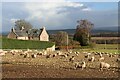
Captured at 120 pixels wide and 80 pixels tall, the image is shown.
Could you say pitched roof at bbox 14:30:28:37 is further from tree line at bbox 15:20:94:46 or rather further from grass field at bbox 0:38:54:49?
grass field at bbox 0:38:54:49

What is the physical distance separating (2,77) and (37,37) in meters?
68.9

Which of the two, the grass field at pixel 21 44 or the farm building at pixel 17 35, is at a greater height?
the farm building at pixel 17 35

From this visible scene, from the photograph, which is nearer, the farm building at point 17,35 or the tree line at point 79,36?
the tree line at point 79,36

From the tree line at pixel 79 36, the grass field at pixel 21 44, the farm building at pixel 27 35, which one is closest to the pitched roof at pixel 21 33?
the farm building at pixel 27 35

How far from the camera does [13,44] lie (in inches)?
2069

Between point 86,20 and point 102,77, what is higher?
point 86,20

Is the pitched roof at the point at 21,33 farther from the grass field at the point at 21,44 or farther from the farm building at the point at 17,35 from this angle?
the grass field at the point at 21,44

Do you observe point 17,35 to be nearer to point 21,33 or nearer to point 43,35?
point 21,33

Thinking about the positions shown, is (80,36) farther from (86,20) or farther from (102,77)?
(102,77)

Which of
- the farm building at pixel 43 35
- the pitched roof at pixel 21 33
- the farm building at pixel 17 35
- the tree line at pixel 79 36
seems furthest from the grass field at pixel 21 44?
the pitched roof at pixel 21 33

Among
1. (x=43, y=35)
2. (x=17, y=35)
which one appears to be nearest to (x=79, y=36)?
(x=43, y=35)

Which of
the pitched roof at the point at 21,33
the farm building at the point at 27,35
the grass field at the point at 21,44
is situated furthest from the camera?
the pitched roof at the point at 21,33

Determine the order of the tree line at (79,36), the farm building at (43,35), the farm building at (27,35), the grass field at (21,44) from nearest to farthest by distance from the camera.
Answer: the grass field at (21,44) → the tree line at (79,36) → the farm building at (27,35) → the farm building at (43,35)

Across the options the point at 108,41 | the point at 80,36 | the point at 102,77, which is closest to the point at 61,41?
the point at 80,36
